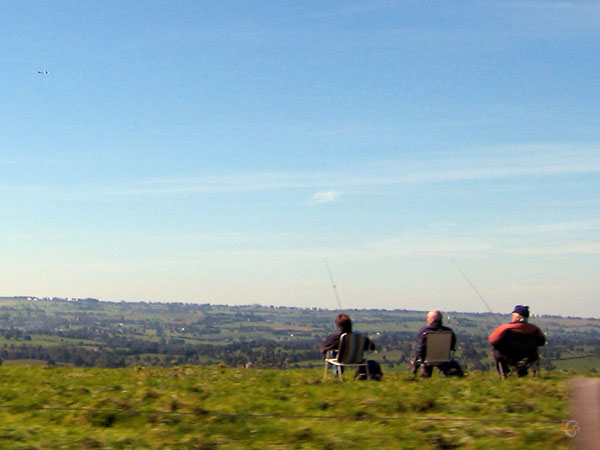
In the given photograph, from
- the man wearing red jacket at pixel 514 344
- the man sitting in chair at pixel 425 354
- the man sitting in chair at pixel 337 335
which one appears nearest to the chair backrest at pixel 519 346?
the man wearing red jacket at pixel 514 344

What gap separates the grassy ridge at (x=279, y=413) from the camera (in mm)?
7430

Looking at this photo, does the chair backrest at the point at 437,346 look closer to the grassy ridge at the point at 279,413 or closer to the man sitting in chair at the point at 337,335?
the man sitting in chair at the point at 337,335

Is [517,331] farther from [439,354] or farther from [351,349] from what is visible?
[351,349]

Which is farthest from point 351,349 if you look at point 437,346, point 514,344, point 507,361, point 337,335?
point 514,344

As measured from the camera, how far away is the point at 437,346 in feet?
48.8

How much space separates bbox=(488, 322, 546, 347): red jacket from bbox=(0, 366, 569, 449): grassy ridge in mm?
2121

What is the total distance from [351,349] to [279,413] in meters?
5.69

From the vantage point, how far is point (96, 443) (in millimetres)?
7316

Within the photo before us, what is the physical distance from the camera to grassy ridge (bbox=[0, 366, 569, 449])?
7430 millimetres

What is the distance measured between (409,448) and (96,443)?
3079 millimetres

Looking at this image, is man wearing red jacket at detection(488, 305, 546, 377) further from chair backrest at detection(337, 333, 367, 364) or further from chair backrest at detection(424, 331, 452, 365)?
chair backrest at detection(337, 333, 367, 364)

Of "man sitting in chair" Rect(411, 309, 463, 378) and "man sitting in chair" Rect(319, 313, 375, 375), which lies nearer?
"man sitting in chair" Rect(411, 309, 463, 378)

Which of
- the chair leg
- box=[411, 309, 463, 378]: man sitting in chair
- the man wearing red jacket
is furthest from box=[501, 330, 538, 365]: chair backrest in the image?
box=[411, 309, 463, 378]: man sitting in chair

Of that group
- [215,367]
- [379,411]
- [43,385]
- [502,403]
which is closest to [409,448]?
[379,411]
